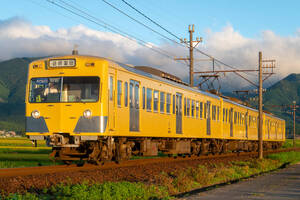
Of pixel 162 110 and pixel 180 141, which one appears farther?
pixel 180 141

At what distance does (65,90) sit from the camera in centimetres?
1572

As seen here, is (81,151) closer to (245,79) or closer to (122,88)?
(122,88)

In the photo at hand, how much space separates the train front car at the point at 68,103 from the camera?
15227 millimetres

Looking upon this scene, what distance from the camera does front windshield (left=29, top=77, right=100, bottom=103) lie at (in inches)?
607

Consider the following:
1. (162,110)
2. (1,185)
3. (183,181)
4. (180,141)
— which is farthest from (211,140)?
(1,185)

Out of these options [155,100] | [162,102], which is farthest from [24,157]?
[155,100]

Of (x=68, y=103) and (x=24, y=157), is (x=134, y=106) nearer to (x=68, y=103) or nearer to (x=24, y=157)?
(x=68, y=103)

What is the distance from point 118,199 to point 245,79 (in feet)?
87.0

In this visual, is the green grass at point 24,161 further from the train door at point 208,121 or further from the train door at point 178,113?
the train door at point 208,121

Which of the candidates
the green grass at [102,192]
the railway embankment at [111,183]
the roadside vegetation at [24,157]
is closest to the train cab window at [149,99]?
the railway embankment at [111,183]

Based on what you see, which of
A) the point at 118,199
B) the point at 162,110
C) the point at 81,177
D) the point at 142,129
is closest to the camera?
the point at 118,199

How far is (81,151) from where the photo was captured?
53.6 ft

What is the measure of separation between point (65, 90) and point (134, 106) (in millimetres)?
3073

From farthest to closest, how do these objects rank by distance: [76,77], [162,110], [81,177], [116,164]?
[162,110] → [116,164] → [76,77] → [81,177]
